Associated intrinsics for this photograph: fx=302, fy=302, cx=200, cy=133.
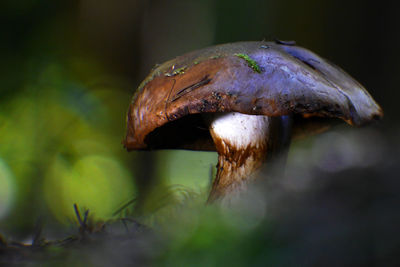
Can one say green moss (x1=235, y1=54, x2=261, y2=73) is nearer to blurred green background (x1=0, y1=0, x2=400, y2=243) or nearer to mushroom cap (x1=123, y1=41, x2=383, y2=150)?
mushroom cap (x1=123, y1=41, x2=383, y2=150)

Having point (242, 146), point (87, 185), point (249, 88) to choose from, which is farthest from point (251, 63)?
point (87, 185)

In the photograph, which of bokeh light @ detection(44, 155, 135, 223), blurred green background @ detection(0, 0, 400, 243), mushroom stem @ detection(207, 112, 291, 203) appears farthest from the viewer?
bokeh light @ detection(44, 155, 135, 223)

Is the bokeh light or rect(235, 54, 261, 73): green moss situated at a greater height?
rect(235, 54, 261, 73): green moss

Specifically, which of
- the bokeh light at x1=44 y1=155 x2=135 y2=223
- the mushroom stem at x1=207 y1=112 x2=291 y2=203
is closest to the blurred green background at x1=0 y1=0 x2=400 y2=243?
the bokeh light at x1=44 y1=155 x2=135 y2=223

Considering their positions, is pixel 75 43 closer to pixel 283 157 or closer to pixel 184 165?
pixel 184 165

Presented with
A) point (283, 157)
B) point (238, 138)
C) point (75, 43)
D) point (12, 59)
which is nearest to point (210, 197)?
point (238, 138)

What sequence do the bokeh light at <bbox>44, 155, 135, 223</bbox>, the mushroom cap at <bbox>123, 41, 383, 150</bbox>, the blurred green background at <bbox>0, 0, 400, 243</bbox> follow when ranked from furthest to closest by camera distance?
the bokeh light at <bbox>44, 155, 135, 223</bbox>
the blurred green background at <bbox>0, 0, 400, 243</bbox>
the mushroom cap at <bbox>123, 41, 383, 150</bbox>

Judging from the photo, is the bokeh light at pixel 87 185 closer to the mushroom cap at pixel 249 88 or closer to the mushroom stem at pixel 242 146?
the mushroom stem at pixel 242 146

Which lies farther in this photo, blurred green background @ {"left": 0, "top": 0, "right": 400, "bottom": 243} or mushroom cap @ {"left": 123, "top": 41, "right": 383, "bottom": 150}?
blurred green background @ {"left": 0, "top": 0, "right": 400, "bottom": 243}
